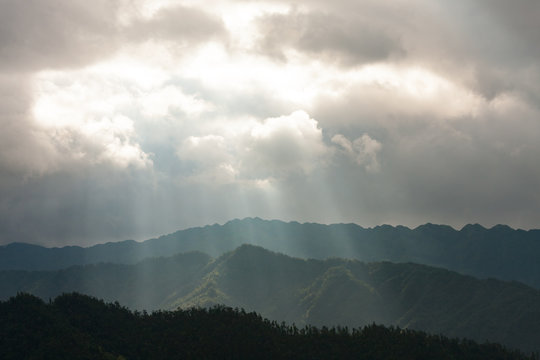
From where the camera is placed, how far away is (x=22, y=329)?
641 feet

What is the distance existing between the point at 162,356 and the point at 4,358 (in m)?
51.4

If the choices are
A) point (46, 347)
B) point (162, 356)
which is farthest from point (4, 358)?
point (162, 356)

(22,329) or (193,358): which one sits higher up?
(22,329)

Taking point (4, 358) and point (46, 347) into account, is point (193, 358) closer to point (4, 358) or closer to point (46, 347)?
point (46, 347)

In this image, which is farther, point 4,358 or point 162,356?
point 162,356

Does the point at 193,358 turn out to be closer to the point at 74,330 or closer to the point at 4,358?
the point at 74,330

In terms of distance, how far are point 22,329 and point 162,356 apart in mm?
49798

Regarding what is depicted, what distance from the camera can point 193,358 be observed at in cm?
19638

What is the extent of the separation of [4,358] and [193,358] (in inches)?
2426

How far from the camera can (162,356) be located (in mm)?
198625

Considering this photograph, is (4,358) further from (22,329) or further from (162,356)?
(162,356)

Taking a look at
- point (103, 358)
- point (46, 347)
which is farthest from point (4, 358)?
point (103, 358)

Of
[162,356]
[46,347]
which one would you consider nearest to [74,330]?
[46,347]

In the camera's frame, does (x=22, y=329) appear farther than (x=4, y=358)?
Yes
